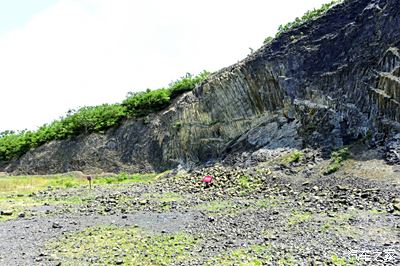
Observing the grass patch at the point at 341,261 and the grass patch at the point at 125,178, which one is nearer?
the grass patch at the point at 341,261

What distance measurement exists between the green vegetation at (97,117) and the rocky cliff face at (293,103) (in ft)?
4.48

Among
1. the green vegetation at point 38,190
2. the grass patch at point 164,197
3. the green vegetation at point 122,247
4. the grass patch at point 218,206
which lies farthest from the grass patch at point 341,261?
the green vegetation at point 38,190

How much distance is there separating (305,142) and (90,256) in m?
14.0

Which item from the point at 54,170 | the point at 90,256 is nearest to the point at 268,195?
the point at 90,256

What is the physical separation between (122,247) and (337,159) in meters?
11.0

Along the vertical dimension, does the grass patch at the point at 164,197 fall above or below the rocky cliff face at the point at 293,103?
below

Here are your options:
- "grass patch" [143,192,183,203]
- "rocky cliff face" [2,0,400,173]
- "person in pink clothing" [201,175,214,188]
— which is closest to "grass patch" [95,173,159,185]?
"rocky cliff face" [2,0,400,173]

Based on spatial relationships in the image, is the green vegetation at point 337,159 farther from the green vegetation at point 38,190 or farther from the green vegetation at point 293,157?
the green vegetation at point 38,190

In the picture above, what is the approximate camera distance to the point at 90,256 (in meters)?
11.8

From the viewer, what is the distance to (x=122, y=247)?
12453 millimetres

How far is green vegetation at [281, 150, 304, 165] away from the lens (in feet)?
71.3

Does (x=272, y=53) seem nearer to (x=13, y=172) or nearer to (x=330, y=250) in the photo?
(x=330, y=250)

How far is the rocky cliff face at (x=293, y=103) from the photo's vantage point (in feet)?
70.9

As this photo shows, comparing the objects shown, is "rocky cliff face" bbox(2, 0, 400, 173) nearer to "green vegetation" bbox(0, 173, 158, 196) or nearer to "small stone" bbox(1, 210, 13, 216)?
"green vegetation" bbox(0, 173, 158, 196)
